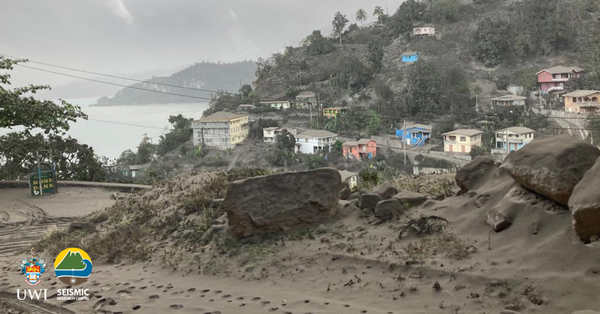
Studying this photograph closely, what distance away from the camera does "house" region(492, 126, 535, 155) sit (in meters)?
32.9

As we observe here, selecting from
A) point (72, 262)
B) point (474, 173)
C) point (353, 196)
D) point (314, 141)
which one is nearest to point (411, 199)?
point (474, 173)

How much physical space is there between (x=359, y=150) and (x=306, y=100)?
16.8 meters

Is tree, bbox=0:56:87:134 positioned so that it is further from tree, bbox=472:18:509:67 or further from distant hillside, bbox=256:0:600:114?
tree, bbox=472:18:509:67

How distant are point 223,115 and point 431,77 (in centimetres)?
1892

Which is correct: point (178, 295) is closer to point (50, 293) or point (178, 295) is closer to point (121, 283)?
point (121, 283)

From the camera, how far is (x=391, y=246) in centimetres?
484

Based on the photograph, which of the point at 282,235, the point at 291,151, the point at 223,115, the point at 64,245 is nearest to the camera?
the point at 282,235

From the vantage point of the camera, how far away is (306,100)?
5362 cm

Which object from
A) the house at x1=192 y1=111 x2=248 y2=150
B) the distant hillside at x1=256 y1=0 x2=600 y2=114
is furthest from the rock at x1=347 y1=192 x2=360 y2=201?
the distant hillside at x1=256 y1=0 x2=600 y2=114

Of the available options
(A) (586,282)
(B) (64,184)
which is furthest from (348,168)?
(A) (586,282)

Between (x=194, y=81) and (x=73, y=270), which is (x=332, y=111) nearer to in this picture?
(x=73, y=270)

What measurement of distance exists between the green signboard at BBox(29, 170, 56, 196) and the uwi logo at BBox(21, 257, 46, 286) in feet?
21.7

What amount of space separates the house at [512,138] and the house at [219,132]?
20.3m

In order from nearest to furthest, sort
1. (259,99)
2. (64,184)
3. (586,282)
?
(586,282)
(64,184)
(259,99)
